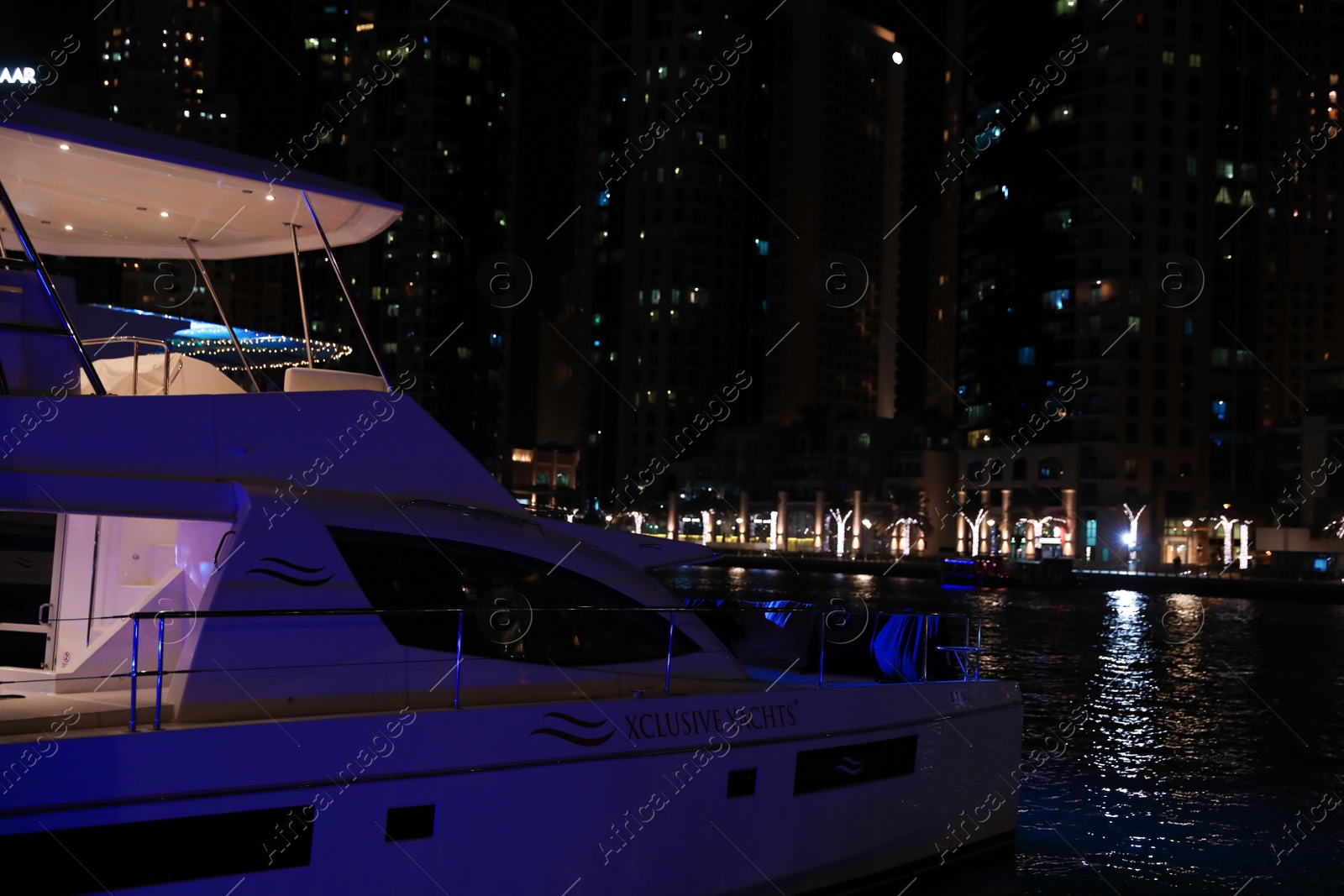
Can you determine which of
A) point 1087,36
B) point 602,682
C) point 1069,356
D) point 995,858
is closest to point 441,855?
point 602,682

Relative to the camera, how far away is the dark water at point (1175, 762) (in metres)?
11.7

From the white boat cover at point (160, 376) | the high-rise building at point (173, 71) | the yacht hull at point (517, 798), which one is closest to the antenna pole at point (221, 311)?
the white boat cover at point (160, 376)

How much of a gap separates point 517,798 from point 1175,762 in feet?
45.8

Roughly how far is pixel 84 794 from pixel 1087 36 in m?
102

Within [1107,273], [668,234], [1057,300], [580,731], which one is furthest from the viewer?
[668,234]

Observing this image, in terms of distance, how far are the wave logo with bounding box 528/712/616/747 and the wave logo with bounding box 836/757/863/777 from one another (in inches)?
88.4

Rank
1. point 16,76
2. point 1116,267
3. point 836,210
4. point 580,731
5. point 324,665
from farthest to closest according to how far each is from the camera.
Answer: point 836,210, point 1116,267, point 16,76, point 580,731, point 324,665

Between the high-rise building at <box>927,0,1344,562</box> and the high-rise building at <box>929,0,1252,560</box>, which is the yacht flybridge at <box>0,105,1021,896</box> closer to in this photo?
the high-rise building at <box>929,0,1252,560</box>

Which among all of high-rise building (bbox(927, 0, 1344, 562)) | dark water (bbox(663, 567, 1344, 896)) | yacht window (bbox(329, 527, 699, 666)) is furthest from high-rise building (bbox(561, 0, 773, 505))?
yacht window (bbox(329, 527, 699, 666))

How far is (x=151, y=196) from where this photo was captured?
28.3 ft

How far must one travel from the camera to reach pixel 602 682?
26.5 feet

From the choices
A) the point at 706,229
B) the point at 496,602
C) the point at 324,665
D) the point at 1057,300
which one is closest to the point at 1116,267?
the point at 1057,300

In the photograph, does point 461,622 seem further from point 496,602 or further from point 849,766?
point 849,766

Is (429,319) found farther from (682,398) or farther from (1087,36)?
(1087,36)
